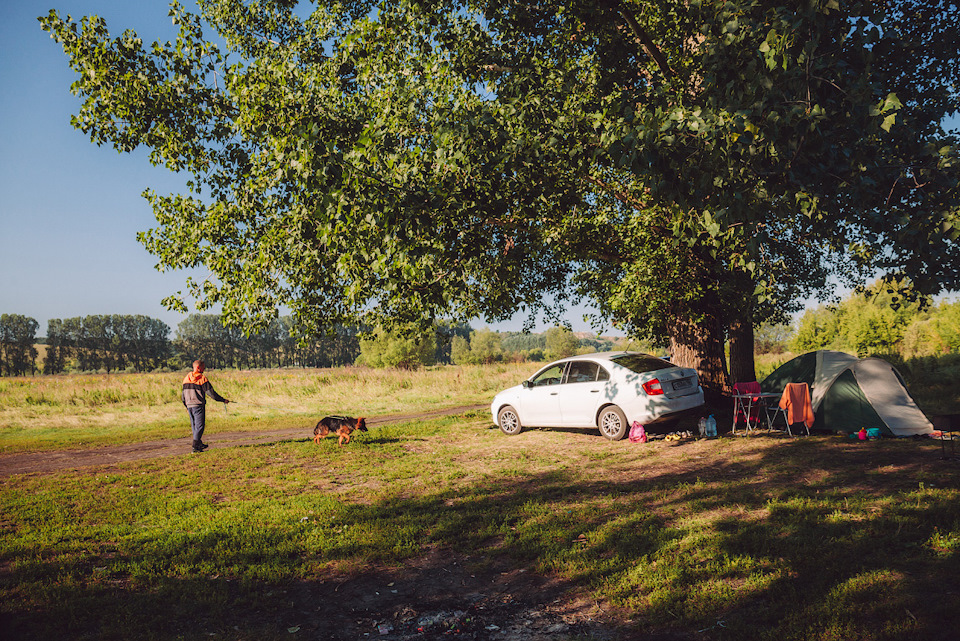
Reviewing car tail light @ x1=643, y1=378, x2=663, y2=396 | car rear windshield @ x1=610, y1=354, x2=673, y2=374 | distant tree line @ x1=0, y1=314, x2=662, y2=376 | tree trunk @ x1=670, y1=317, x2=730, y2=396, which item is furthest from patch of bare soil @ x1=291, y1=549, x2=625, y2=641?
distant tree line @ x1=0, y1=314, x2=662, y2=376

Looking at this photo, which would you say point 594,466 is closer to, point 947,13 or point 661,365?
point 661,365

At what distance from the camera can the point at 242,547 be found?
5711mm

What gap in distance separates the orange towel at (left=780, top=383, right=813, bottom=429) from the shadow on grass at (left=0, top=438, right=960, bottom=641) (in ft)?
11.0

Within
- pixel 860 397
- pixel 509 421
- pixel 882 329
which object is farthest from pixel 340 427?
pixel 882 329

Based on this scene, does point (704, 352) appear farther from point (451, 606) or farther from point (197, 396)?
point (197, 396)

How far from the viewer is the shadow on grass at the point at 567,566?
12.9 feet

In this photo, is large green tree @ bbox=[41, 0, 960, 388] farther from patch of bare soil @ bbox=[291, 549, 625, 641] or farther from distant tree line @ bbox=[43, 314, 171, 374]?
distant tree line @ bbox=[43, 314, 171, 374]

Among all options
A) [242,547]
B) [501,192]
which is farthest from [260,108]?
[242,547]

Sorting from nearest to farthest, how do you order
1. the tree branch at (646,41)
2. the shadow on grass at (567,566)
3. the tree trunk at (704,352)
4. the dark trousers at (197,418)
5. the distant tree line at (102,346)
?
the shadow on grass at (567,566), the tree branch at (646,41), the dark trousers at (197,418), the tree trunk at (704,352), the distant tree line at (102,346)

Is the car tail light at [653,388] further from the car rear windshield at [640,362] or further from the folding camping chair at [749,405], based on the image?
the folding camping chair at [749,405]

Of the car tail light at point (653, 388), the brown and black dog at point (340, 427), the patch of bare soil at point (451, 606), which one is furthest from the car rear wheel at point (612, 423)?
the patch of bare soil at point (451, 606)

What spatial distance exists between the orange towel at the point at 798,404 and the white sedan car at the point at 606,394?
159 cm

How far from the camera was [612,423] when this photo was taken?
11.4 m

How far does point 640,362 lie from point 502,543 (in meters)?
6.79
